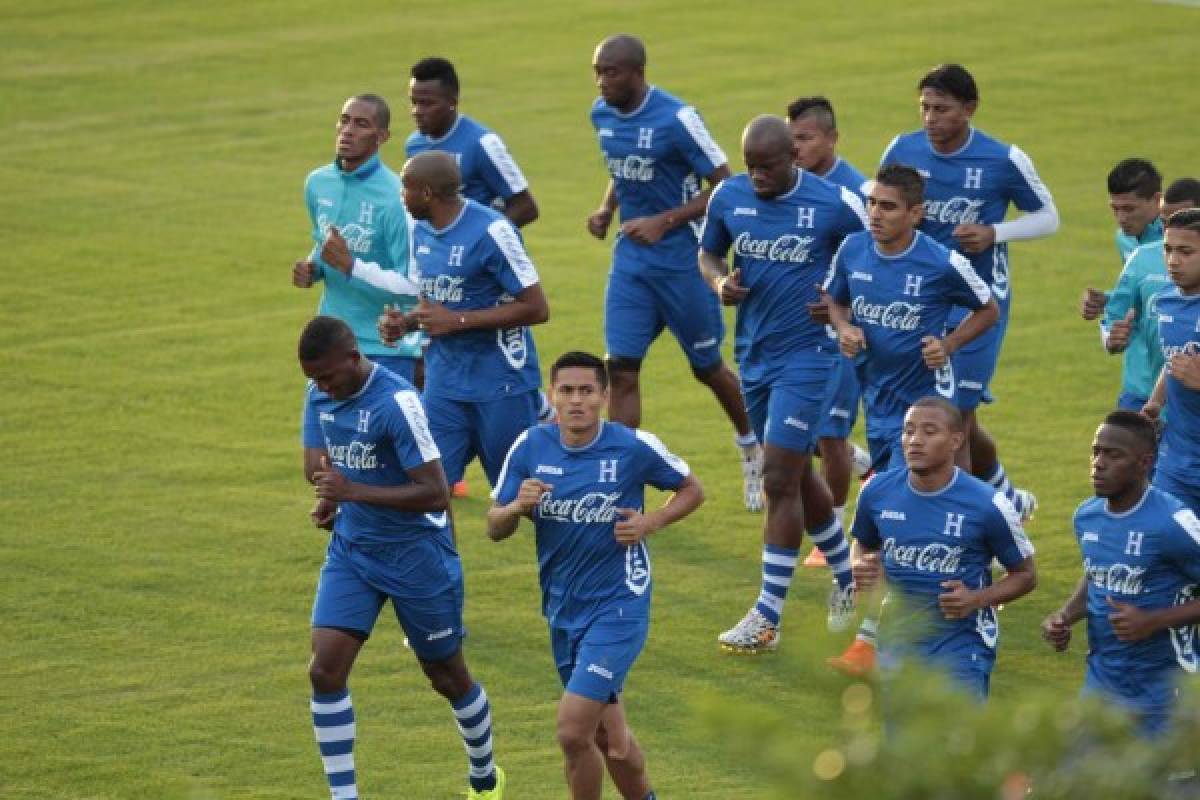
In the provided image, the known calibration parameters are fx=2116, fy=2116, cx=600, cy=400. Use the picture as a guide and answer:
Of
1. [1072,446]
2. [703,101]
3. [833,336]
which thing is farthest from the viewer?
[703,101]

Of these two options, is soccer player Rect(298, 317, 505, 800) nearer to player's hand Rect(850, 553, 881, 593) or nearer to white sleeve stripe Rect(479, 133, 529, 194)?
player's hand Rect(850, 553, 881, 593)

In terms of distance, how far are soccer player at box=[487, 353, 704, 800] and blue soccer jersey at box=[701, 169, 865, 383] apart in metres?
2.61

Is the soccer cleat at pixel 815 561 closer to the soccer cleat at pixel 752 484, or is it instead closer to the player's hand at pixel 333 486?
the soccer cleat at pixel 752 484

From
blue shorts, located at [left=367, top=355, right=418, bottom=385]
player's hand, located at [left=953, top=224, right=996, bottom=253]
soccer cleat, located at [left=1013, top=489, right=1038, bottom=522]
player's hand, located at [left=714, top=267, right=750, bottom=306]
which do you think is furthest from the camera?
soccer cleat, located at [left=1013, top=489, right=1038, bottom=522]

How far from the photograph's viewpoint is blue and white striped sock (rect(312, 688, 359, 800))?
28.2 ft

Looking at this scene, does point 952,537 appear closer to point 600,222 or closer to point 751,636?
point 751,636

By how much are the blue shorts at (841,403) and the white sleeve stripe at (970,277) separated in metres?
1.05

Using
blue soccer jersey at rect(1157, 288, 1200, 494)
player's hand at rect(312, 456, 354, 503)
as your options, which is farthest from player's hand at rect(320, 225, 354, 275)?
blue soccer jersey at rect(1157, 288, 1200, 494)

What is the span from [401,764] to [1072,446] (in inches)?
251

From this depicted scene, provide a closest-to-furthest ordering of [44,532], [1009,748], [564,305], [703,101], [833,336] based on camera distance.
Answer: [1009,748], [833,336], [44,532], [564,305], [703,101]

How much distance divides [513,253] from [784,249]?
142 cm

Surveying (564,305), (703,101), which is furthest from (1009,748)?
(703,101)

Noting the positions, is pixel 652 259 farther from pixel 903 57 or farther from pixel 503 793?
pixel 903 57

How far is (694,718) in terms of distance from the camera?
3006 millimetres
